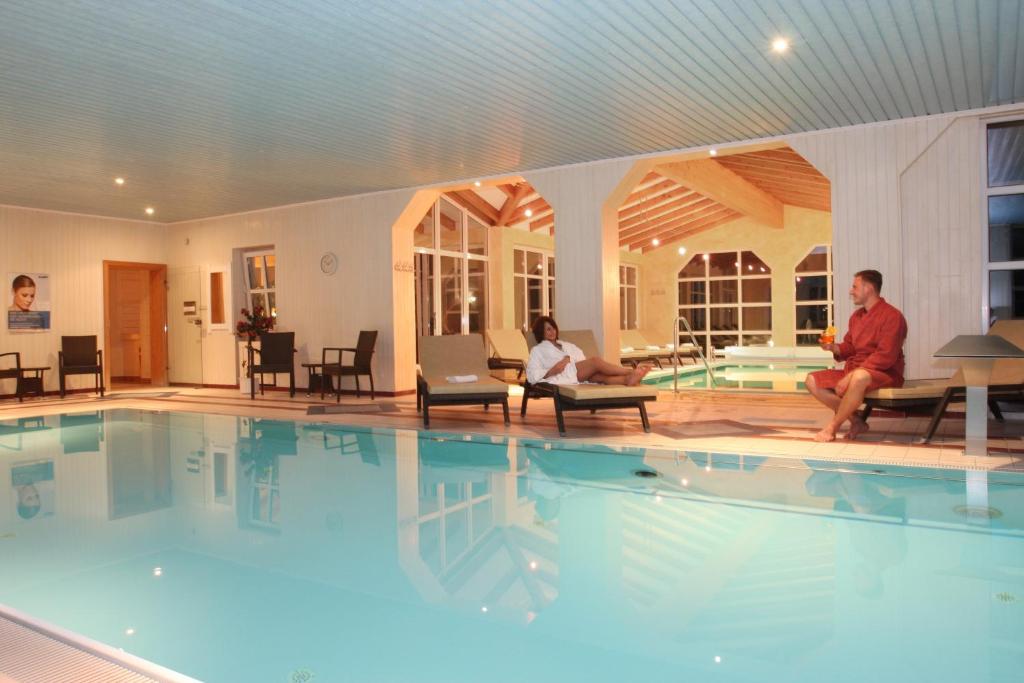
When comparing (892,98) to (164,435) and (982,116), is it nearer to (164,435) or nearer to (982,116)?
(982,116)

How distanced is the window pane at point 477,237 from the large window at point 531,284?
28.8 inches

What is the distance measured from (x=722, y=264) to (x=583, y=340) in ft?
35.7

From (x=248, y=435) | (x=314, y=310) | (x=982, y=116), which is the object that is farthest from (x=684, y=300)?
(x=248, y=435)

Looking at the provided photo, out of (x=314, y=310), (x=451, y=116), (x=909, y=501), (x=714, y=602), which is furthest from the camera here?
(x=314, y=310)

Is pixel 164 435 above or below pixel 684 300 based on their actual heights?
below

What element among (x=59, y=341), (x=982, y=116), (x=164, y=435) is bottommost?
(x=164, y=435)

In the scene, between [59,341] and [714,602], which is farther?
[59,341]

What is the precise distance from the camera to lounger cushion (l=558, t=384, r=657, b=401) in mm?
5891

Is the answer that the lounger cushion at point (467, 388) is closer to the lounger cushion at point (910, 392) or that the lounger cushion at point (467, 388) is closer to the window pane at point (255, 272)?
the lounger cushion at point (910, 392)

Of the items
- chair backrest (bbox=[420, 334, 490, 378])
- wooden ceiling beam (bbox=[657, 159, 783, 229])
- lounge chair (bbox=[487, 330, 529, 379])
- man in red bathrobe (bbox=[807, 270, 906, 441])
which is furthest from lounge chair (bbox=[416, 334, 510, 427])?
wooden ceiling beam (bbox=[657, 159, 783, 229])

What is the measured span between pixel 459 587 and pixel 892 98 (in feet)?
19.1

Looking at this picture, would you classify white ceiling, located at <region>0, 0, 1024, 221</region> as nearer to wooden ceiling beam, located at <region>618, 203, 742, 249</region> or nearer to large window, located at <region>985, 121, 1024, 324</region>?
large window, located at <region>985, 121, 1024, 324</region>

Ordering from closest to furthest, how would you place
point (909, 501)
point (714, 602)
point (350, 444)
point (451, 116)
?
point (714, 602) → point (909, 501) → point (350, 444) → point (451, 116)

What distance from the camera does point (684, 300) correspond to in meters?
17.9
